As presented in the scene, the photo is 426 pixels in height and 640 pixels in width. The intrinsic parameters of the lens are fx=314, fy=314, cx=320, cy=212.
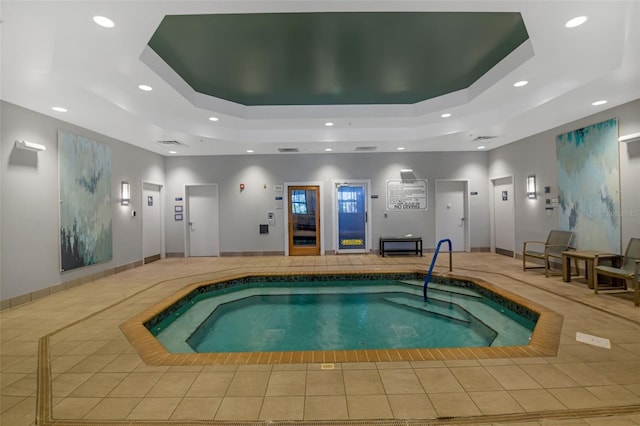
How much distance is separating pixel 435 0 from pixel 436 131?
4.54 m

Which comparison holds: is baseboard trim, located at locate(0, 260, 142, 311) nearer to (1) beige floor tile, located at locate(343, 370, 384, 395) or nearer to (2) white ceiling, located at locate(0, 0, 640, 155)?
(2) white ceiling, located at locate(0, 0, 640, 155)

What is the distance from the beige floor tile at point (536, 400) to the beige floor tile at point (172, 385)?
236 centimetres

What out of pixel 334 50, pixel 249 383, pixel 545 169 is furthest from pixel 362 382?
pixel 545 169

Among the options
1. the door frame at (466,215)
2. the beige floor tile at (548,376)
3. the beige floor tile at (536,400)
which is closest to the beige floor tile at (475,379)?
the beige floor tile at (536,400)

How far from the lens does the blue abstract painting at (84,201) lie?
5180 mm

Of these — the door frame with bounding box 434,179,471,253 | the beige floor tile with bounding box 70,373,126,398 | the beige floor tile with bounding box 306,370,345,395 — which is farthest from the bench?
the beige floor tile with bounding box 70,373,126,398

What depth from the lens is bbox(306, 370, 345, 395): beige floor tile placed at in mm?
2271

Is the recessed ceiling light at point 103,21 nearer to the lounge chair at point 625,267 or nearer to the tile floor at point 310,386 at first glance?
the tile floor at point 310,386

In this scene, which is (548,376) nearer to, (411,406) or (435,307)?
(411,406)

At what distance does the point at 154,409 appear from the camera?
211 cm

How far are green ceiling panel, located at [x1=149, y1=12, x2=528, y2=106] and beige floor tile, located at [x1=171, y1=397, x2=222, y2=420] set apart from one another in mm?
3491

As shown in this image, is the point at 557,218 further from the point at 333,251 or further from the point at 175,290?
the point at 175,290

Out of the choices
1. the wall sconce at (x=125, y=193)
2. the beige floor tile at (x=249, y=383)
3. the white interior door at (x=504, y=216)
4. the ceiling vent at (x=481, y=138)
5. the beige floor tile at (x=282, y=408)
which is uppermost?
the ceiling vent at (x=481, y=138)

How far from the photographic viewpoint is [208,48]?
154 inches
